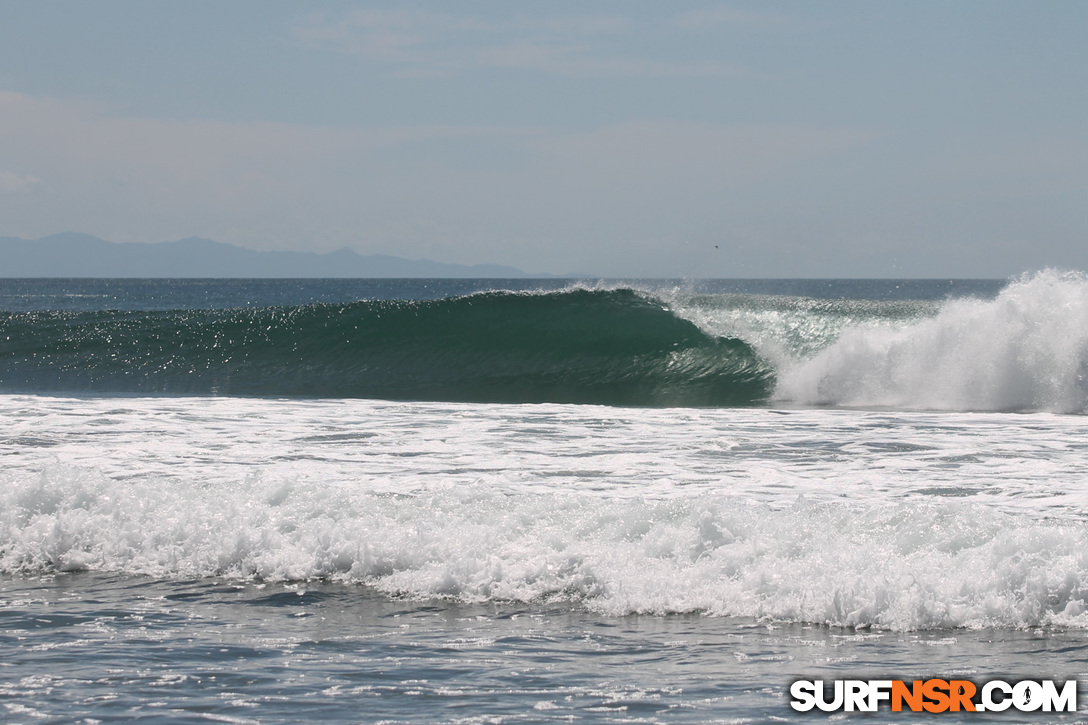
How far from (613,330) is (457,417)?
30.6ft

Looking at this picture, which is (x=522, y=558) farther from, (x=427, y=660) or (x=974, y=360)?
(x=974, y=360)

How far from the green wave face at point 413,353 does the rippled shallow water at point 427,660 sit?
1017cm

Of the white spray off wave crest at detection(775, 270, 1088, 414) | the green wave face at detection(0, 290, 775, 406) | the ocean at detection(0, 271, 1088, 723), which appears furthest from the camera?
the green wave face at detection(0, 290, 775, 406)

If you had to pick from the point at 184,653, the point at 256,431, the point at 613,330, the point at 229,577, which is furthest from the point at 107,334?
the point at 184,653

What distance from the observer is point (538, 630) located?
508 centimetres

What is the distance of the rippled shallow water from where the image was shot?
13.0 feet

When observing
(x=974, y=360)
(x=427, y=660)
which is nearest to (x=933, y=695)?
(x=427, y=660)

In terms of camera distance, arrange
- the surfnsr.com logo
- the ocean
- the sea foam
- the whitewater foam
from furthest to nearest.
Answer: the whitewater foam
the sea foam
the ocean
the surfnsr.com logo

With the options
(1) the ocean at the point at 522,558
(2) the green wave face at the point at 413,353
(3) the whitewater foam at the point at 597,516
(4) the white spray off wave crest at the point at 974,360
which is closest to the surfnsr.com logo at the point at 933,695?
(1) the ocean at the point at 522,558

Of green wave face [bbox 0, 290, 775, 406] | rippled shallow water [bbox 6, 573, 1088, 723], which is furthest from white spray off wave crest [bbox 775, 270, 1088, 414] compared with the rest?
rippled shallow water [bbox 6, 573, 1088, 723]

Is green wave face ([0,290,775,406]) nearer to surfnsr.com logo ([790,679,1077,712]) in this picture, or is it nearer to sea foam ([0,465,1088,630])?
sea foam ([0,465,1088,630])

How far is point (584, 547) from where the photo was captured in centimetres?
592

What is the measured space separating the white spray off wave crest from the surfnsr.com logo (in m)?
9.88

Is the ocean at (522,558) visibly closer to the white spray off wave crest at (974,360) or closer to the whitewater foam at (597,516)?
the whitewater foam at (597,516)
